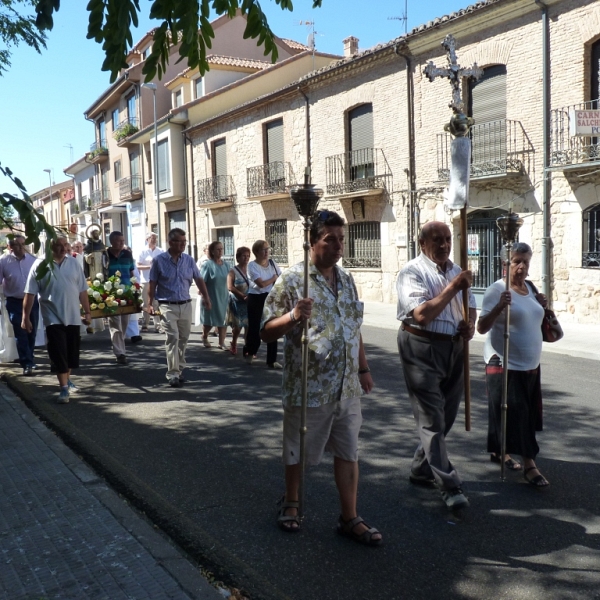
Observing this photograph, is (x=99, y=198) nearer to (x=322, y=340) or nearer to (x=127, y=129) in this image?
(x=127, y=129)

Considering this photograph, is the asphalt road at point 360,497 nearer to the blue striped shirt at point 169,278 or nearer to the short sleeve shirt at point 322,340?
the short sleeve shirt at point 322,340

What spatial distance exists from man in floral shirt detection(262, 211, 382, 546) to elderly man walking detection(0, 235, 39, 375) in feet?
19.5

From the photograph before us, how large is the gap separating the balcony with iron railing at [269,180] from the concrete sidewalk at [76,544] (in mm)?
18819

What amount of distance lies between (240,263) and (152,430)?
14.4 ft

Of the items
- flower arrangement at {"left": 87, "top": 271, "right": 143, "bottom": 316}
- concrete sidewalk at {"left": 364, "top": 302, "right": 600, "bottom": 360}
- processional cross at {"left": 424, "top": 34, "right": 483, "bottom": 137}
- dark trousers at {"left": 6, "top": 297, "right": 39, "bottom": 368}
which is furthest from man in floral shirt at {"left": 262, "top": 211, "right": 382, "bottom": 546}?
concrete sidewalk at {"left": 364, "top": 302, "right": 600, "bottom": 360}

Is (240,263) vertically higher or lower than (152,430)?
higher

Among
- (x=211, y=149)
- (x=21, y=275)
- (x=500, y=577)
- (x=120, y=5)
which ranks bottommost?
(x=500, y=577)

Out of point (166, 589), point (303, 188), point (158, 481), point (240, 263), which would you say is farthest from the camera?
point (240, 263)

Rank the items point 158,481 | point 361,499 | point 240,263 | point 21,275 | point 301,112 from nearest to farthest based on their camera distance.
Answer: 1. point 361,499
2. point 158,481
3. point 21,275
4. point 240,263
5. point 301,112

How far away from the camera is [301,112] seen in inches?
878

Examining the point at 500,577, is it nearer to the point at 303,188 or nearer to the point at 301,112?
the point at 303,188

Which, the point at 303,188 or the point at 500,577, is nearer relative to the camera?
the point at 500,577

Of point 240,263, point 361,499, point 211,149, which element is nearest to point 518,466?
point 361,499

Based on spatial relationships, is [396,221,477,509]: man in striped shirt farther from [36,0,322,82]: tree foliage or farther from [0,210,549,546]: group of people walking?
[36,0,322,82]: tree foliage
